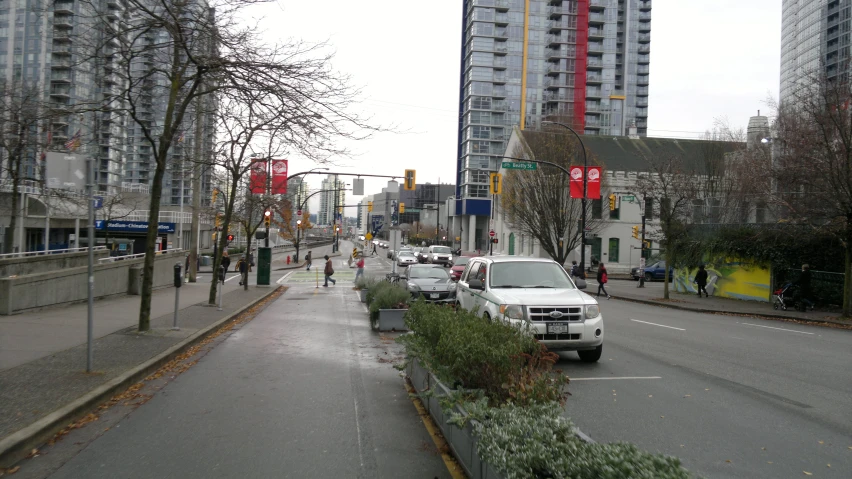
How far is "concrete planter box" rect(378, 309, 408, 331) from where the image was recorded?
15008 mm

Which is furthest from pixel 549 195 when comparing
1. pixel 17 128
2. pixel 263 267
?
pixel 17 128

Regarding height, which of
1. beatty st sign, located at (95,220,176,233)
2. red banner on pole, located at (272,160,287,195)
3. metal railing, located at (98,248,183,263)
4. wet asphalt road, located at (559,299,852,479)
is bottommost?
wet asphalt road, located at (559,299,852,479)

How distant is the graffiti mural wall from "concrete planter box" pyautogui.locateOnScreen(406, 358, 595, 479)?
23.5 m

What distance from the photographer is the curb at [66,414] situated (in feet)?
18.1

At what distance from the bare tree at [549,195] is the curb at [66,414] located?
2971 centimetres

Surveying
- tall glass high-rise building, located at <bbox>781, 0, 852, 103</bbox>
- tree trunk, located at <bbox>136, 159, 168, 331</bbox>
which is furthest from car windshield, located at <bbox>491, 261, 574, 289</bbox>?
tall glass high-rise building, located at <bbox>781, 0, 852, 103</bbox>

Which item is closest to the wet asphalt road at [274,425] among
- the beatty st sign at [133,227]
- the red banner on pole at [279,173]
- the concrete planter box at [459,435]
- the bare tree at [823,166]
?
the concrete planter box at [459,435]

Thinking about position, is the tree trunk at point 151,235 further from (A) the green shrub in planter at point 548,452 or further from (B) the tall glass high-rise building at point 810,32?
(B) the tall glass high-rise building at point 810,32

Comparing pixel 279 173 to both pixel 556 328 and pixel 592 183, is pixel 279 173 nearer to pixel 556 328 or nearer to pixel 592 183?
pixel 592 183

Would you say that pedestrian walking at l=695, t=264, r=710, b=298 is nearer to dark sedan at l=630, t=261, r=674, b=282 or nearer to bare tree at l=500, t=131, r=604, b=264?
bare tree at l=500, t=131, r=604, b=264

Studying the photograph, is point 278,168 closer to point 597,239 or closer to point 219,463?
point 219,463

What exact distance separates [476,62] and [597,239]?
4084 centimetres

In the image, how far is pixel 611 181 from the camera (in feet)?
172

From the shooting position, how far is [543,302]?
992cm
